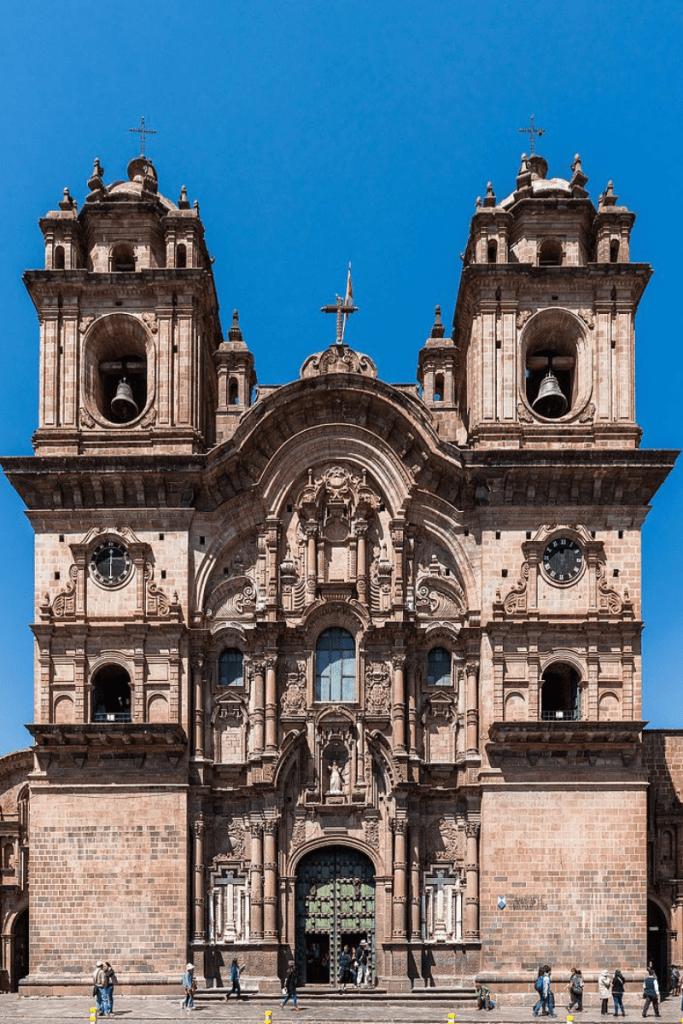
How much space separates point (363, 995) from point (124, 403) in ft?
57.7

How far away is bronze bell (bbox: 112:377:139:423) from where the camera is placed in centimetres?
4209

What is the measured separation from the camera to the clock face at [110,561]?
4066 centimetres

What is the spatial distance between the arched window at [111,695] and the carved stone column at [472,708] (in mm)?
9322

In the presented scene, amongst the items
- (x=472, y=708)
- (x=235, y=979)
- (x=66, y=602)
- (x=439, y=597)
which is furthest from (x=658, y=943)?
(x=66, y=602)

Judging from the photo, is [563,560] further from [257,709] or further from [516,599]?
[257,709]

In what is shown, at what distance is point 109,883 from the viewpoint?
38.9 m

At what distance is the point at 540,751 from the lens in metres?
39.0

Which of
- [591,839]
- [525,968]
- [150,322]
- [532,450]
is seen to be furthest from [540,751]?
[150,322]

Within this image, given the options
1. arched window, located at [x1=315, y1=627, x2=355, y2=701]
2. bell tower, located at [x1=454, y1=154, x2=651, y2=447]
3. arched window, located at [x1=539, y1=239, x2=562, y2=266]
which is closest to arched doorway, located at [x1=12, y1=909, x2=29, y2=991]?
arched window, located at [x1=315, y1=627, x2=355, y2=701]

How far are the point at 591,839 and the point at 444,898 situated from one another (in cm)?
431

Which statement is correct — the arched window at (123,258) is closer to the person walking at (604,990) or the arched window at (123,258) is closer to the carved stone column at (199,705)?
the carved stone column at (199,705)

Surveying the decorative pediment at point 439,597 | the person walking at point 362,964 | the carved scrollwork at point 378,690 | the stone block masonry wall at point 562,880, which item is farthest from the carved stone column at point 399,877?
the decorative pediment at point 439,597

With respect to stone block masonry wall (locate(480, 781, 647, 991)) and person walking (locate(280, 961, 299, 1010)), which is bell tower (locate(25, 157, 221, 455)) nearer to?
stone block masonry wall (locate(480, 781, 647, 991))

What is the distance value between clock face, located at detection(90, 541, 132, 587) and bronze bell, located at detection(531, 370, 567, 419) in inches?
486
